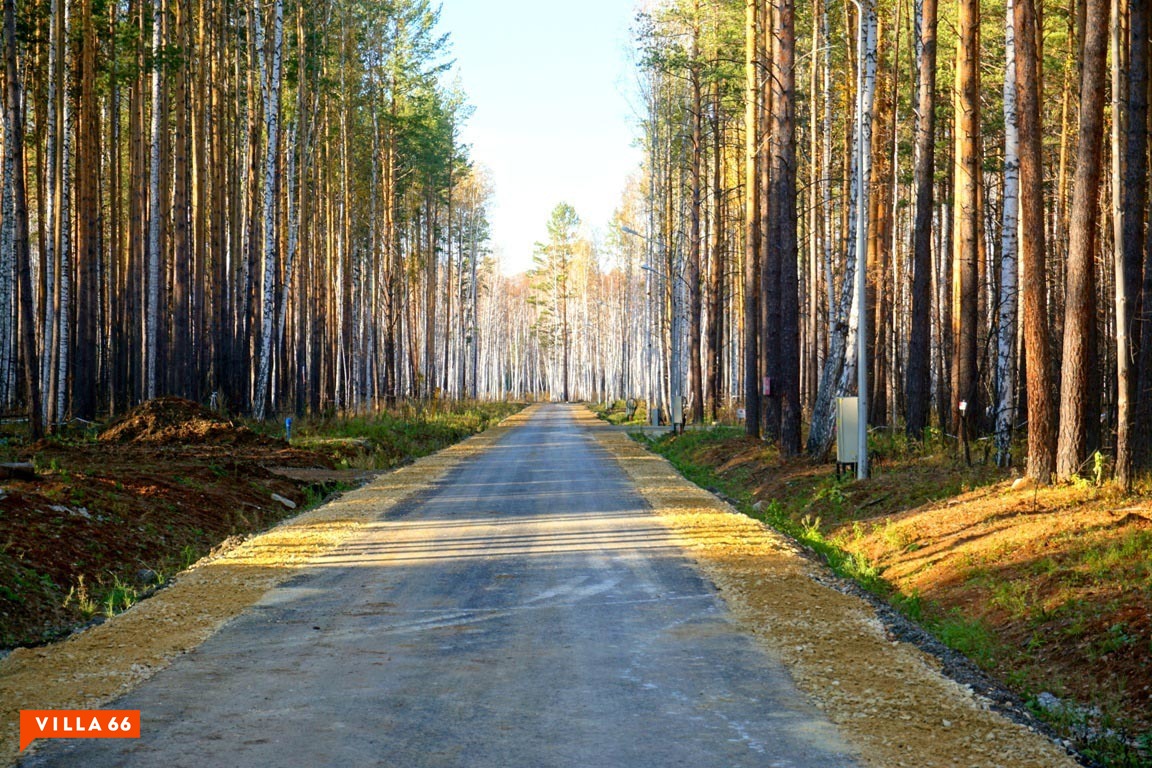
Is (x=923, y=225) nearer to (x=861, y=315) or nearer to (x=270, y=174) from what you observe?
(x=861, y=315)

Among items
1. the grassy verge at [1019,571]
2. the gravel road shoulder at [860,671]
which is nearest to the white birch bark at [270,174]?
the grassy verge at [1019,571]

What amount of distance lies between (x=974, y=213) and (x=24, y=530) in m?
16.1

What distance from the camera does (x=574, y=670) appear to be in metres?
7.48

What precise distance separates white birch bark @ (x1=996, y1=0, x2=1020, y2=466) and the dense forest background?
6 cm

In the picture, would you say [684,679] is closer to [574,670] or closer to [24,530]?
[574,670]

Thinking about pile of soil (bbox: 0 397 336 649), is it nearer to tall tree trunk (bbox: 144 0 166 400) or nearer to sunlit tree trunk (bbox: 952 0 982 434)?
tall tree trunk (bbox: 144 0 166 400)

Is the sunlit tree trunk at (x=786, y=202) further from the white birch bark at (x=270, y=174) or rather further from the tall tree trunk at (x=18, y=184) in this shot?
the tall tree trunk at (x=18, y=184)

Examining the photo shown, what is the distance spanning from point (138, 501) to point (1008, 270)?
43.9 ft

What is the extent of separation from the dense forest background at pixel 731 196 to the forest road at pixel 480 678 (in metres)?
6.26

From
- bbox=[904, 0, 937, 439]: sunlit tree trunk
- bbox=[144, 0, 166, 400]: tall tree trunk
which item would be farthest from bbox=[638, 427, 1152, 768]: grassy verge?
bbox=[144, 0, 166, 400]: tall tree trunk

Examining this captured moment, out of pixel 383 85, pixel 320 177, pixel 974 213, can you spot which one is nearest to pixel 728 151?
pixel 383 85

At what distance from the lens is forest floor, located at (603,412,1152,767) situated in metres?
7.03

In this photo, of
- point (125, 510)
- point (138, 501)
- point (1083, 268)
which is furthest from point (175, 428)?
point (1083, 268)

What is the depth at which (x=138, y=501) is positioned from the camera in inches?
583
